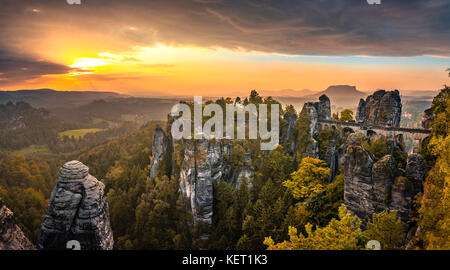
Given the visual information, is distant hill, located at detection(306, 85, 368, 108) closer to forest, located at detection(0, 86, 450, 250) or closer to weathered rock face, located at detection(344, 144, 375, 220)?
forest, located at detection(0, 86, 450, 250)

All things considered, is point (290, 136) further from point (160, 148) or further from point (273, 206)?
point (160, 148)

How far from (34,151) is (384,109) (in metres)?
189

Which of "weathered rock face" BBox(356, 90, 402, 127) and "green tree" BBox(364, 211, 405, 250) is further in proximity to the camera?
"weathered rock face" BBox(356, 90, 402, 127)

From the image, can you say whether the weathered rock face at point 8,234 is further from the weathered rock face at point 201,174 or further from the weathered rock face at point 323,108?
the weathered rock face at point 323,108

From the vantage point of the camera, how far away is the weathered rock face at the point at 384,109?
42.8 m

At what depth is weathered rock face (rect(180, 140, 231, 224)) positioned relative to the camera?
35.9 metres

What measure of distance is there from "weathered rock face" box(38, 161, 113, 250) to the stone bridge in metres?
40.5

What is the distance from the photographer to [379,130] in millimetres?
42938

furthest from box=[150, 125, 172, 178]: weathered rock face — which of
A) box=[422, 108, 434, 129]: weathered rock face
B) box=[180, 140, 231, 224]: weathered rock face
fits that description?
box=[422, 108, 434, 129]: weathered rock face

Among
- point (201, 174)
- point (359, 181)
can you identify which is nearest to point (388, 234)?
point (359, 181)

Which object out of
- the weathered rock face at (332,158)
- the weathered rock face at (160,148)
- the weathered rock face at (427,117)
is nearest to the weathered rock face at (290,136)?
the weathered rock face at (332,158)
